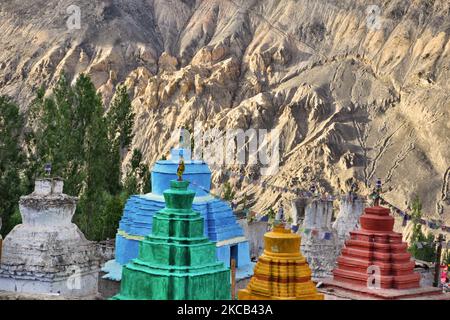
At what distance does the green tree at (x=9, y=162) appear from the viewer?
27.1 m

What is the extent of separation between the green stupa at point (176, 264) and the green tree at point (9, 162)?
16.5 meters

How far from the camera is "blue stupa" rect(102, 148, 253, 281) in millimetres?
18719

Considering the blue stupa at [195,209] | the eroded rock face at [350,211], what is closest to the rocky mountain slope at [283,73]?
the eroded rock face at [350,211]

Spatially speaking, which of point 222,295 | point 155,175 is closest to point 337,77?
point 155,175

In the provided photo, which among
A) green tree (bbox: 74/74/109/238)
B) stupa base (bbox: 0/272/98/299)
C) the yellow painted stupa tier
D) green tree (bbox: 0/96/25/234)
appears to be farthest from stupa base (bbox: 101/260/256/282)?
green tree (bbox: 74/74/109/238)

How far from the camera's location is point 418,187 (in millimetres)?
51438

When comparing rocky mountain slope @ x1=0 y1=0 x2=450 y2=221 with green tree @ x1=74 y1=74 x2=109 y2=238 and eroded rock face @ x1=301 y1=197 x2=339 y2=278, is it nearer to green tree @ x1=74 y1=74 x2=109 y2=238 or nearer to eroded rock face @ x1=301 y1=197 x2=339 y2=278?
green tree @ x1=74 y1=74 x2=109 y2=238

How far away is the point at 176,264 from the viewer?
11.4m

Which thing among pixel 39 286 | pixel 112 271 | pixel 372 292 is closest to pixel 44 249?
pixel 39 286

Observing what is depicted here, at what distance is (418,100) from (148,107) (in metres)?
22.9

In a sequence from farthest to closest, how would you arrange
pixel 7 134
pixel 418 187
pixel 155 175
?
pixel 418 187 < pixel 7 134 < pixel 155 175

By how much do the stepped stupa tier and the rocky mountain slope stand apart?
119 feet

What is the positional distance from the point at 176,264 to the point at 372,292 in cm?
608
